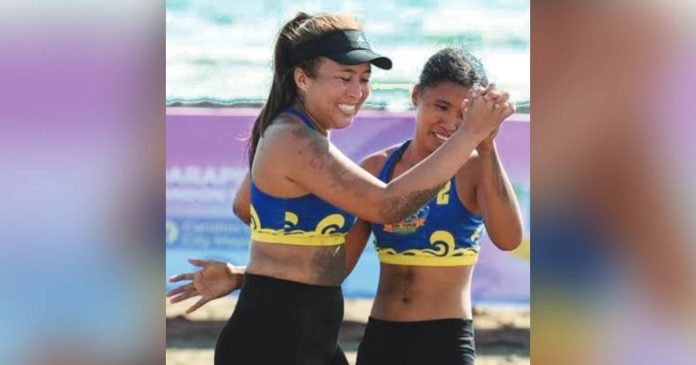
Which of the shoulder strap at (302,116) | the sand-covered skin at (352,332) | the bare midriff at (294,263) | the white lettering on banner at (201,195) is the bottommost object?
the sand-covered skin at (352,332)

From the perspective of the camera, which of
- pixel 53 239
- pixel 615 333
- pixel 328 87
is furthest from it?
pixel 328 87

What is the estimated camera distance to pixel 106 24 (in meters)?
2.46

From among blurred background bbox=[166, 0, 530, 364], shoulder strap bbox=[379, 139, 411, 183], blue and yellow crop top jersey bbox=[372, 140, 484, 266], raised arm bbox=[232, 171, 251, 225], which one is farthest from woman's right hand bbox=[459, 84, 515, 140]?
blurred background bbox=[166, 0, 530, 364]

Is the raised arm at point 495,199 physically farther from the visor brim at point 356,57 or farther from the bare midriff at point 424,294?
the visor brim at point 356,57

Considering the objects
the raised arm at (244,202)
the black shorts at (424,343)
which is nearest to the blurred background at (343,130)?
the raised arm at (244,202)

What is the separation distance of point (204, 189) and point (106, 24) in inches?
147

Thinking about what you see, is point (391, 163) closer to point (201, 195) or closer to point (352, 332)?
point (201, 195)

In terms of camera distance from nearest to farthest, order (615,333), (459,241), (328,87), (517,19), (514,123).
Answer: (615,333) < (328,87) < (459,241) < (517,19) < (514,123)

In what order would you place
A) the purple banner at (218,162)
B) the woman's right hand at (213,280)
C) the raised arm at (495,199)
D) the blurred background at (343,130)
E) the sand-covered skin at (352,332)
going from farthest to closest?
the sand-covered skin at (352,332) → the purple banner at (218,162) → the blurred background at (343,130) → the woman's right hand at (213,280) → the raised arm at (495,199)

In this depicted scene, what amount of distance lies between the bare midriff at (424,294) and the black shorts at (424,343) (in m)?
0.03

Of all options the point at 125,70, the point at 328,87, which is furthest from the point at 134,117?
the point at 328,87

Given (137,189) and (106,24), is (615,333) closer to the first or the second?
(137,189)

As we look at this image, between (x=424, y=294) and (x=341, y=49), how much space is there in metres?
0.83

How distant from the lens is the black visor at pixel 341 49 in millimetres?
2725
